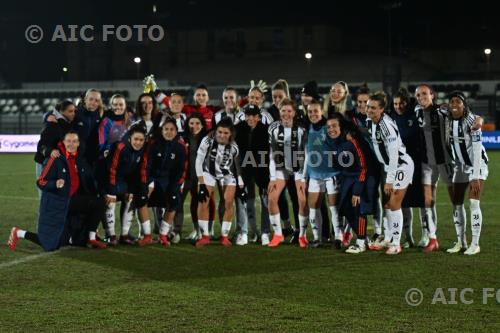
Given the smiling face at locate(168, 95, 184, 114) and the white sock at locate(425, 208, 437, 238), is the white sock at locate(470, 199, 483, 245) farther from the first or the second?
the smiling face at locate(168, 95, 184, 114)

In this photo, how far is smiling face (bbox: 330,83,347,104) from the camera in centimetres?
913

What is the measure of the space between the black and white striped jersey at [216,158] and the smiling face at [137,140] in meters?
0.67

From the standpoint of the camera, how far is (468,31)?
5369cm

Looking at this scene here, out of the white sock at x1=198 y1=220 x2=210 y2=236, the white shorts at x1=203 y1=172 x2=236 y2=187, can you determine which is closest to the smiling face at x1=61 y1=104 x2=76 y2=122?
the white shorts at x1=203 y1=172 x2=236 y2=187

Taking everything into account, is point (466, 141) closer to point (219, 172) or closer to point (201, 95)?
point (219, 172)

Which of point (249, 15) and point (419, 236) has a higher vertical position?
point (249, 15)

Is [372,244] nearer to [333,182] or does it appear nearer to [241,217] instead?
[333,182]

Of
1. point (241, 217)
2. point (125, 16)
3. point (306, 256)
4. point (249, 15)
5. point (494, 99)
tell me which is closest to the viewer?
point (306, 256)

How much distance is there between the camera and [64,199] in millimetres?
9070

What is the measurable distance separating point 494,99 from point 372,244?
2814cm

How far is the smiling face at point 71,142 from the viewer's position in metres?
9.11

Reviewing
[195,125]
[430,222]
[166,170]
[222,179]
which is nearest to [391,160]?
[430,222]

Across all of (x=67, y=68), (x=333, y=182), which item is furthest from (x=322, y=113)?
(x=67, y=68)

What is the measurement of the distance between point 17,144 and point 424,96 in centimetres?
2574
